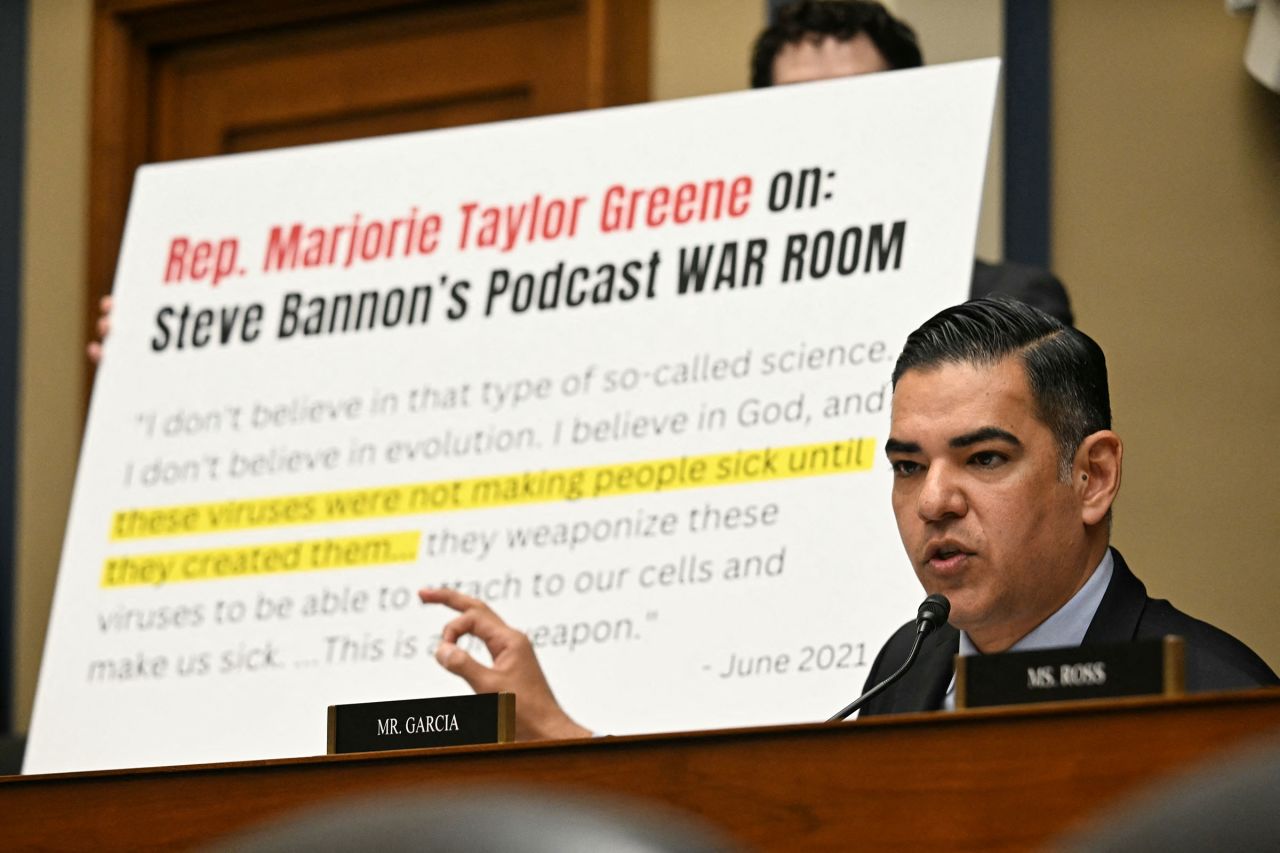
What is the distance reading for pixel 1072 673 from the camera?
5.12 ft

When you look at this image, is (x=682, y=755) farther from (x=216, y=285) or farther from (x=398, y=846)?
(x=216, y=285)

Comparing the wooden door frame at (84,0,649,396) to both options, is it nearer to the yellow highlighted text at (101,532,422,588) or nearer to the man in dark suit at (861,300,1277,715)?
the yellow highlighted text at (101,532,422,588)

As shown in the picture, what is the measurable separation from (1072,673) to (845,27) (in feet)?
7.31

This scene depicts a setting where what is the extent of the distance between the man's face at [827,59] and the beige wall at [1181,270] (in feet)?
2.71

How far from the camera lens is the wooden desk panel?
143 centimetres

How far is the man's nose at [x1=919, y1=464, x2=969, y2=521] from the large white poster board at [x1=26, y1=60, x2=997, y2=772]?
2.08 ft

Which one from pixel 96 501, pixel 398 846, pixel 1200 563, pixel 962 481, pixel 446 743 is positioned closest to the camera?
pixel 398 846

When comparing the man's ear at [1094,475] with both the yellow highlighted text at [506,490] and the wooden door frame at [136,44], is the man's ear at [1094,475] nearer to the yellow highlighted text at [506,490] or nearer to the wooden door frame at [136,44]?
the yellow highlighted text at [506,490]

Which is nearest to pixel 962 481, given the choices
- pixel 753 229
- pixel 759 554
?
pixel 759 554

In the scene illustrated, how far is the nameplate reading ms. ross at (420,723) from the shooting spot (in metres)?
1.83

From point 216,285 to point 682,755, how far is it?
227 cm

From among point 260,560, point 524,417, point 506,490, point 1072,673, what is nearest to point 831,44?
point 524,417

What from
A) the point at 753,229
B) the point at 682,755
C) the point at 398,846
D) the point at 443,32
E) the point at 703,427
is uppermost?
the point at 443,32

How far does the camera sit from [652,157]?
133 inches
